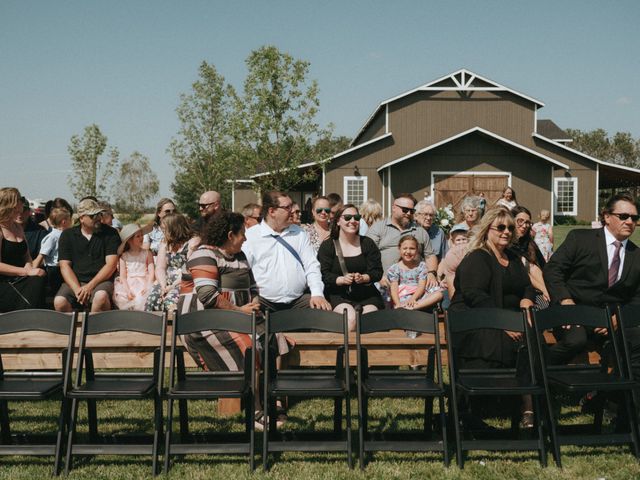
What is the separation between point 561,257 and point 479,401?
161 centimetres

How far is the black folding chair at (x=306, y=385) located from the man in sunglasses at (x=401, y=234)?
2.85 m

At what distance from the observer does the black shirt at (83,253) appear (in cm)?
714

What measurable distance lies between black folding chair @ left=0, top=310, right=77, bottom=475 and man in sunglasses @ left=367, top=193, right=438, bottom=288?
3.98m

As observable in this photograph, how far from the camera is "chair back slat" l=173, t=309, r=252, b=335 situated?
15.1 ft

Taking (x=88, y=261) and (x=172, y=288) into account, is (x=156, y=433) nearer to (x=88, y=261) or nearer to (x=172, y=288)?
(x=172, y=288)

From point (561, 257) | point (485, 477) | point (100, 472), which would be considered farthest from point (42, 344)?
point (561, 257)

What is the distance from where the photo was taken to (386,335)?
565 centimetres

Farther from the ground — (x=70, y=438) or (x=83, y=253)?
(x=83, y=253)

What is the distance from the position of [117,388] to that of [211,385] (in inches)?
25.2

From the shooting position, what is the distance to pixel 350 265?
21.6 ft

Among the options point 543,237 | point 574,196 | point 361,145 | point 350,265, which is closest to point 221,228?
point 350,265

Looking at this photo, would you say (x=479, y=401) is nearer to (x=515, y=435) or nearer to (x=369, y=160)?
(x=515, y=435)

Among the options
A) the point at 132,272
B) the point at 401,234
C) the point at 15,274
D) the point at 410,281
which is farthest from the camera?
the point at 401,234

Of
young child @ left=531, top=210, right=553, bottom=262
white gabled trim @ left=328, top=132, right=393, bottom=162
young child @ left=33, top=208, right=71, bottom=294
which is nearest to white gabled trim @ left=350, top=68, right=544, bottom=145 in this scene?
white gabled trim @ left=328, top=132, right=393, bottom=162
